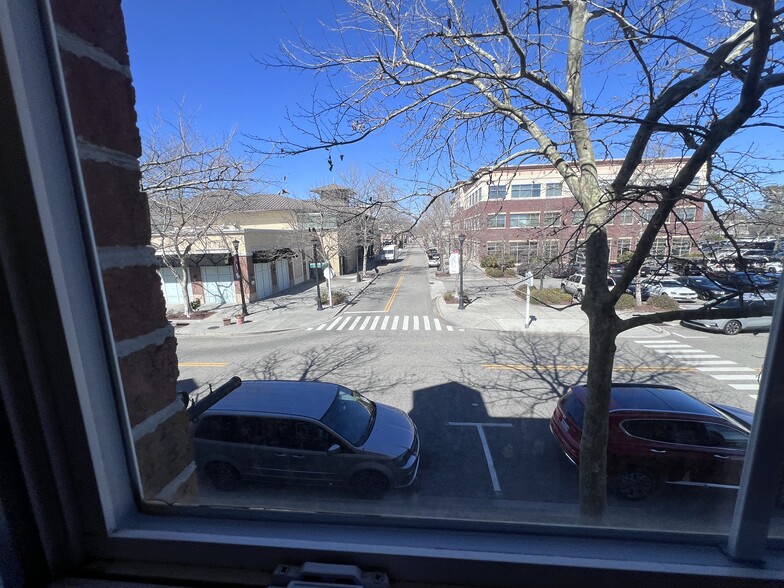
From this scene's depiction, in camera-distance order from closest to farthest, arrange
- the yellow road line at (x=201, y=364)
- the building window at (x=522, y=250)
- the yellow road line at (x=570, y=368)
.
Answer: the building window at (x=522, y=250)
the yellow road line at (x=570, y=368)
the yellow road line at (x=201, y=364)

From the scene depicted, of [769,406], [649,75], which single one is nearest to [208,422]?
[769,406]

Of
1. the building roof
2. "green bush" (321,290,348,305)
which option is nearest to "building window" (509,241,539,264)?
the building roof

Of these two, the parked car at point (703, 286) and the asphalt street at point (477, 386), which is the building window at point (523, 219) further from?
the asphalt street at point (477, 386)

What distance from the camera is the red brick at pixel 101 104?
69 cm

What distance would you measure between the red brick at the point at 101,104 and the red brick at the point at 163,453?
699mm

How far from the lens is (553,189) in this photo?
2918 mm

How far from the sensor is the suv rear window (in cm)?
328

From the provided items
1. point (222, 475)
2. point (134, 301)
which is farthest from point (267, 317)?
point (134, 301)

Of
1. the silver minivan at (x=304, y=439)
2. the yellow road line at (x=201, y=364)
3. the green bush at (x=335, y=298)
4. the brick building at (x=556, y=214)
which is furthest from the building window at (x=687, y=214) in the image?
the green bush at (x=335, y=298)

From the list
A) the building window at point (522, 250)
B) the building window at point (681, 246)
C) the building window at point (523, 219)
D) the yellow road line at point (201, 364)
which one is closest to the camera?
the building window at point (681, 246)

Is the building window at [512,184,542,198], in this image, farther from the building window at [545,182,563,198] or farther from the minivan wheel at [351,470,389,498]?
the minivan wheel at [351,470,389,498]

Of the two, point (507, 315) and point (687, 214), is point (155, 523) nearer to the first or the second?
point (687, 214)

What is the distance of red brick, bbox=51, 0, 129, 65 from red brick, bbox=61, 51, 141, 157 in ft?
0.15

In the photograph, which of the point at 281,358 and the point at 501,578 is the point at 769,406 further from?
the point at 281,358
